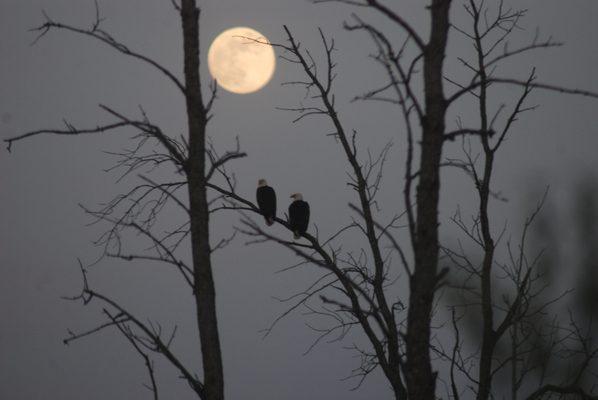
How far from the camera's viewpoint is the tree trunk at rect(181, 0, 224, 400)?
3.62m

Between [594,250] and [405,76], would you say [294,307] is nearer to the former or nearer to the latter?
[405,76]

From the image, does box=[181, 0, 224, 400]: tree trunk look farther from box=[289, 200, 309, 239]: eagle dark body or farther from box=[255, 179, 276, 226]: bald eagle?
box=[255, 179, 276, 226]: bald eagle

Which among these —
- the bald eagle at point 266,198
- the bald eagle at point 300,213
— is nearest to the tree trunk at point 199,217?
the bald eagle at point 300,213

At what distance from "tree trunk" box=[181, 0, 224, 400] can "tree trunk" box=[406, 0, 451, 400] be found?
1225mm

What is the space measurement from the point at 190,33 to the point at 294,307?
2.13 meters

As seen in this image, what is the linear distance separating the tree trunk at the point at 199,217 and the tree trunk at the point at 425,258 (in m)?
1.23

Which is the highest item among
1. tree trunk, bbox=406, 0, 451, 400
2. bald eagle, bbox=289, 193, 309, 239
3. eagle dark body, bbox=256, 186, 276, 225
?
A: eagle dark body, bbox=256, 186, 276, 225

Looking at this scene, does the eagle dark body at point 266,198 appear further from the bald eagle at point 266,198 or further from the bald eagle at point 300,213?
the bald eagle at point 300,213

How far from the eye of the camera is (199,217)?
3.77 meters

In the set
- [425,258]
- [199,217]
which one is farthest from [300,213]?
[425,258]

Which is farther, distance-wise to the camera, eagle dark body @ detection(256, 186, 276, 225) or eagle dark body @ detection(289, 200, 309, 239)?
eagle dark body @ detection(256, 186, 276, 225)

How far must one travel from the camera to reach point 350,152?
5.25m

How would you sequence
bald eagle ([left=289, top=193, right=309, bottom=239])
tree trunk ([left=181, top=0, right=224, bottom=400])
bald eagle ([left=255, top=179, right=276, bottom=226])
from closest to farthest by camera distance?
tree trunk ([left=181, top=0, right=224, bottom=400]) < bald eagle ([left=289, top=193, right=309, bottom=239]) < bald eagle ([left=255, top=179, right=276, bottom=226])

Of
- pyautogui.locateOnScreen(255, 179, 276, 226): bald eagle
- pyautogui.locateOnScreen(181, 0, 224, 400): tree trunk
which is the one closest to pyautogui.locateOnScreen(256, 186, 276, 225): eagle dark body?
pyautogui.locateOnScreen(255, 179, 276, 226): bald eagle
